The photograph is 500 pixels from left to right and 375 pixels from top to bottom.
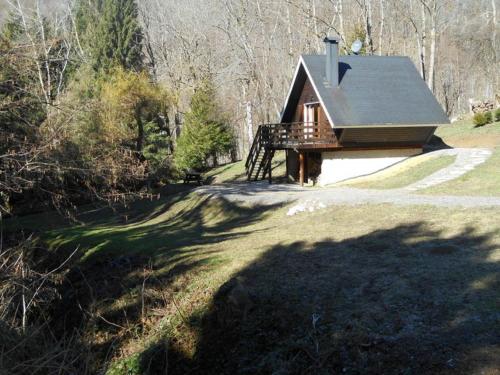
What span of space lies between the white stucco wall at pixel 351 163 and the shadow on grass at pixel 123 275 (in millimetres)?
7554

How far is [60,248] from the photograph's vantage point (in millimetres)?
17031

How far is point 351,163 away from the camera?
25.8m

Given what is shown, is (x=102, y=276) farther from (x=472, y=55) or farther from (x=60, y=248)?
(x=472, y=55)

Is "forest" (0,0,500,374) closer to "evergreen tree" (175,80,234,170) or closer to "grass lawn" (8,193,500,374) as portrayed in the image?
"evergreen tree" (175,80,234,170)

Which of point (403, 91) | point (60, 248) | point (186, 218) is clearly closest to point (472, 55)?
point (403, 91)

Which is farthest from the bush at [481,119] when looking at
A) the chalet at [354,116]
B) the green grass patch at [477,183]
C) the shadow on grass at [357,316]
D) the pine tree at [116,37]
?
the pine tree at [116,37]

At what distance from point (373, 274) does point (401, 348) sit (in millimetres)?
2739

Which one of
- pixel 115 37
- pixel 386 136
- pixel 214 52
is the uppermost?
pixel 115 37

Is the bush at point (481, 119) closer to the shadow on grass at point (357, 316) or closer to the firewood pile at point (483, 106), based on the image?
the firewood pile at point (483, 106)

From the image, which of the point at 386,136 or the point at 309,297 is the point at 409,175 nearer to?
the point at 386,136

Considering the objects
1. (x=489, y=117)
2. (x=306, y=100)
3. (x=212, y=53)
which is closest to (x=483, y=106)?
(x=489, y=117)

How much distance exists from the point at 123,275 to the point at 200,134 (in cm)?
2969

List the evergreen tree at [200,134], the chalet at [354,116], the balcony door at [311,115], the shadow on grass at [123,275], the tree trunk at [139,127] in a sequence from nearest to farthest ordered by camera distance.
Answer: the shadow on grass at [123,275] → the chalet at [354,116] → the balcony door at [311,115] → the tree trunk at [139,127] → the evergreen tree at [200,134]

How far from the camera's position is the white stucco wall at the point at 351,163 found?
1017 inches
